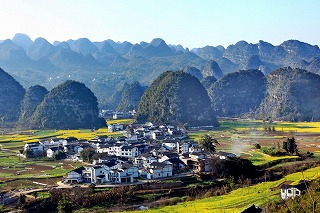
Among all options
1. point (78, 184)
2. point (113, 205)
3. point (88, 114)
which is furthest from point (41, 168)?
point (88, 114)

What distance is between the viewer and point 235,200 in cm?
2639

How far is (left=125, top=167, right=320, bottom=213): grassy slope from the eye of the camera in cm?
2467

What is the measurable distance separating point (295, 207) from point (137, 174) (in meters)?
19.3

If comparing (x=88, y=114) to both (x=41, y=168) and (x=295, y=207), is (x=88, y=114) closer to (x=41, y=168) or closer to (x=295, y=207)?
(x=41, y=168)

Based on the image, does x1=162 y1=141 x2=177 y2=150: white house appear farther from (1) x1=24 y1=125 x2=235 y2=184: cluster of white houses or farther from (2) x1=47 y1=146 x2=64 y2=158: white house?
(2) x1=47 y1=146 x2=64 y2=158: white house

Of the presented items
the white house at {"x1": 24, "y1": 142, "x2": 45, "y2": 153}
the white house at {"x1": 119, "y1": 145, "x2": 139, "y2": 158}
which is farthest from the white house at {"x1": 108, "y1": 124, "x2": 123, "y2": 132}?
the white house at {"x1": 119, "y1": 145, "x2": 139, "y2": 158}

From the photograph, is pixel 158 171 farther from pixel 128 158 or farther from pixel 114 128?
pixel 114 128

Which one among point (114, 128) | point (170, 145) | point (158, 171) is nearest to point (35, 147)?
point (170, 145)

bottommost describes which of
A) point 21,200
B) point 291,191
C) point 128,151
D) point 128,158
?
point 21,200

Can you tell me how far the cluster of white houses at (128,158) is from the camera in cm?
3406

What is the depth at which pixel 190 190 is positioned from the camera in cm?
3138

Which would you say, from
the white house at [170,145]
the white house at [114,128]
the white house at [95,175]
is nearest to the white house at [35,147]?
the white house at [170,145]

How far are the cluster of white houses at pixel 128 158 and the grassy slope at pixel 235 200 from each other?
25.9 feet

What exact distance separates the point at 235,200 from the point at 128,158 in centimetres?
1915
